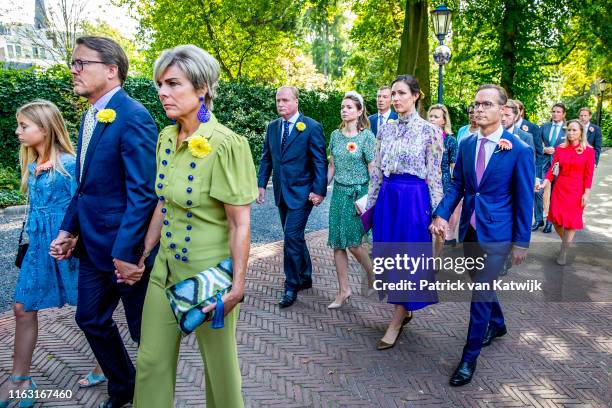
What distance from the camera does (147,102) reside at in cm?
1312

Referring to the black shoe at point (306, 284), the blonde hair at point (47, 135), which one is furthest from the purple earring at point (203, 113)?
the black shoe at point (306, 284)

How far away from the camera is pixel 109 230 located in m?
2.82

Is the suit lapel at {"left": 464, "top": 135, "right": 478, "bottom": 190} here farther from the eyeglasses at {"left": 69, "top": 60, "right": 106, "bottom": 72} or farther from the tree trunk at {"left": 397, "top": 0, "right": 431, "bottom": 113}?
the tree trunk at {"left": 397, "top": 0, "right": 431, "bottom": 113}

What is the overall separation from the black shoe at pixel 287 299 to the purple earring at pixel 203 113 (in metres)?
3.20

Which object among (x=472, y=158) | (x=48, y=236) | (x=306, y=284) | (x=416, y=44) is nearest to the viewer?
(x=48, y=236)

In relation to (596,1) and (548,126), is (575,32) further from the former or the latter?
(548,126)

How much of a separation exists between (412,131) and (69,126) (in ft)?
34.2

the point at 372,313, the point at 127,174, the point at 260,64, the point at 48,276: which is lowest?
the point at 372,313

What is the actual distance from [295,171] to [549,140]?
285 inches

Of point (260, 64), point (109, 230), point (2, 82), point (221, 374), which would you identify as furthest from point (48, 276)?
point (260, 64)

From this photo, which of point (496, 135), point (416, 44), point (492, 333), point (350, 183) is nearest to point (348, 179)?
point (350, 183)

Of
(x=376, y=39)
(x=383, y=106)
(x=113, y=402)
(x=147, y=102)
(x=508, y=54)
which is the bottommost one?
(x=113, y=402)

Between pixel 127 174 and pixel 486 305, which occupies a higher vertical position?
pixel 127 174

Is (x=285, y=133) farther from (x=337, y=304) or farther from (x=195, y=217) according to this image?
(x=195, y=217)
